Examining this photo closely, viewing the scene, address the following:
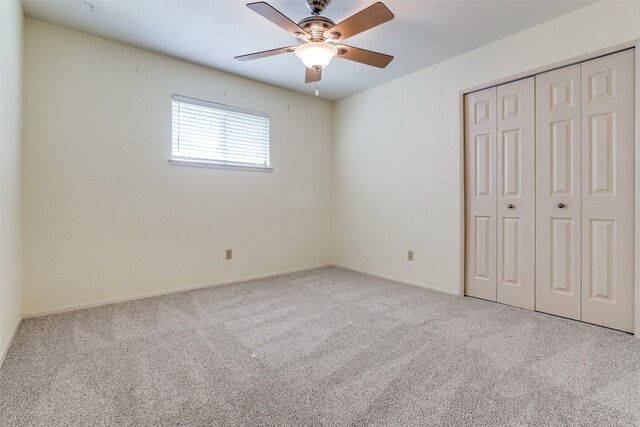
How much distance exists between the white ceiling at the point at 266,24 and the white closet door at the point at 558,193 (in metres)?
0.63

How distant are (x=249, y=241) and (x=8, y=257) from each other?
7.06 ft

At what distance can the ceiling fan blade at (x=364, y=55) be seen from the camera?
88.4 inches

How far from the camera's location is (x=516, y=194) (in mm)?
2811

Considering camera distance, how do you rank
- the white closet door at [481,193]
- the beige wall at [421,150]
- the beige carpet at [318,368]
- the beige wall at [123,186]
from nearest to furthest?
1. the beige carpet at [318,368]
2. the beige wall at [421,150]
3. the beige wall at [123,186]
4. the white closet door at [481,193]

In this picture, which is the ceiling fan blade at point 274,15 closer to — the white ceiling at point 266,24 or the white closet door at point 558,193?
the white ceiling at point 266,24

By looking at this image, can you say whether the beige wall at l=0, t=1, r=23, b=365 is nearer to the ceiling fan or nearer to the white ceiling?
the white ceiling

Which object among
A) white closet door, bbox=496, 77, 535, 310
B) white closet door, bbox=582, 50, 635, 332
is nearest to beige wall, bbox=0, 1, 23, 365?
white closet door, bbox=496, 77, 535, 310

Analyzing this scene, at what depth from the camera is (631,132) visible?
2207 millimetres

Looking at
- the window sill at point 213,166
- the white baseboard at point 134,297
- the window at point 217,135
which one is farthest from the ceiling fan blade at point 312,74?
the white baseboard at point 134,297

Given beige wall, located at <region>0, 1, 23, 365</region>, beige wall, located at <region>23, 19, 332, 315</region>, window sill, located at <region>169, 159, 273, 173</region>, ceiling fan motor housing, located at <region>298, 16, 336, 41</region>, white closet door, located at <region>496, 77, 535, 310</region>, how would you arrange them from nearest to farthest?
beige wall, located at <region>0, 1, 23, 365</region>
ceiling fan motor housing, located at <region>298, 16, 336, 41</region>
beige wall, located at <region>23, 19, 332, 315</region>
white closet door, located at <region>496, 77, 535, 310</region>
window sill, located at <region>169, 159, 273, 173</region>

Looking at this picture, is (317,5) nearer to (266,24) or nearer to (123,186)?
(266,24)

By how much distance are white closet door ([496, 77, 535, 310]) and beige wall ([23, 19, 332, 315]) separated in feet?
8.39

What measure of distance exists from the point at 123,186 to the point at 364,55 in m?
2.51

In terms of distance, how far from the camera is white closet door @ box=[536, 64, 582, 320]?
97.1 inches
